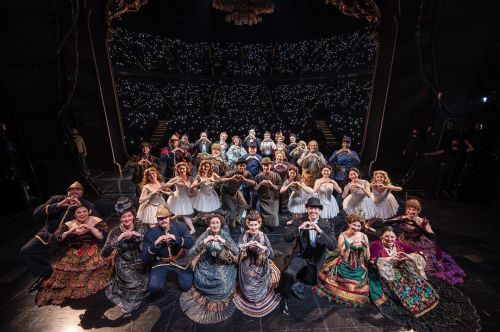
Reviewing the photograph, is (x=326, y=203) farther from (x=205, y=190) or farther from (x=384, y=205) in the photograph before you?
(x=205, y=190)

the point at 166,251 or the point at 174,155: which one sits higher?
the point at 166,251

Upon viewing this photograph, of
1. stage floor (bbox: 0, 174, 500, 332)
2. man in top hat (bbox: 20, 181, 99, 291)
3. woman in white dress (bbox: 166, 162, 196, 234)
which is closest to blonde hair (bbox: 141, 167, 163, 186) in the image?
woman in white dress (bbox: 166, 162, 196, 234)

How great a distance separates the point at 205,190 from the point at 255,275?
2.54 meters

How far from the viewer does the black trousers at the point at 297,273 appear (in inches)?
161

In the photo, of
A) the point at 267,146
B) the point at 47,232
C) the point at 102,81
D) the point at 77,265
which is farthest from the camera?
the point at 102,81

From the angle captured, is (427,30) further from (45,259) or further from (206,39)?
(206,39)

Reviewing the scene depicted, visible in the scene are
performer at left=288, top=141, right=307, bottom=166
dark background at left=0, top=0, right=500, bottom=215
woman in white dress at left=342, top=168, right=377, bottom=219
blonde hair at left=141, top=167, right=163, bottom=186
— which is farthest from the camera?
performer at left=288, top=141, right=307, bottom=166

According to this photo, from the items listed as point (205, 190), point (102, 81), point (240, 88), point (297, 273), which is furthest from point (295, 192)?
point (240, 88)

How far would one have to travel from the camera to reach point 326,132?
14.1m

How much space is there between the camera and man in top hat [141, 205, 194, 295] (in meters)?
4.23

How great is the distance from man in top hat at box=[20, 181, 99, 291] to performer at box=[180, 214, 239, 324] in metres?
2.27

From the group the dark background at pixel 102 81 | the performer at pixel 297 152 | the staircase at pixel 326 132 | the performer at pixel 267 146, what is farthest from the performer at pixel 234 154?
the staircase at pixel 326 132

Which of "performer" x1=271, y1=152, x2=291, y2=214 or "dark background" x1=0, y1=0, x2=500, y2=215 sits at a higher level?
"dark background" x1=0, y1=0, x2=500, y2=215

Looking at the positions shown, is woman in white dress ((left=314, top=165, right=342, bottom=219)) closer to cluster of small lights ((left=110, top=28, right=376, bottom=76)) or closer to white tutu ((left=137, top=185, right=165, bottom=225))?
white tutu ((left=137, top=185, right=165, bottom=225))
